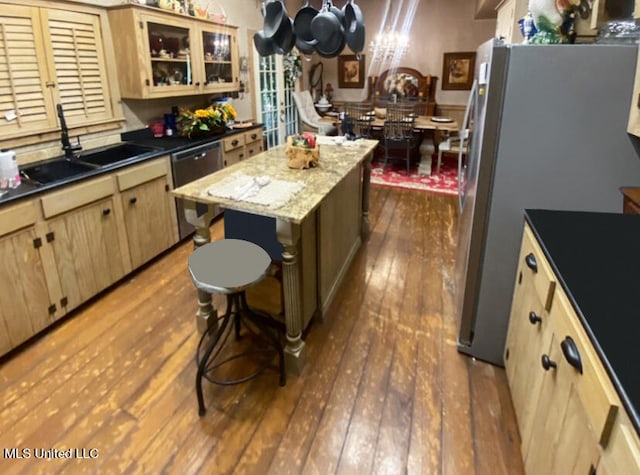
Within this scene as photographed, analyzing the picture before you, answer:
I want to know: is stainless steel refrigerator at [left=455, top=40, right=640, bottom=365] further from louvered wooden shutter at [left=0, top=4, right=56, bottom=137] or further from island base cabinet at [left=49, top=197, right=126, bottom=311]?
louvered wooden shutter at [left=0, top=4, right=56, bottom=137]

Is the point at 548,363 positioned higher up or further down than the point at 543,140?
further down

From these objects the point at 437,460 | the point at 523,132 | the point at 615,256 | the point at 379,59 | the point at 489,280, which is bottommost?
Result: the point at 437,460

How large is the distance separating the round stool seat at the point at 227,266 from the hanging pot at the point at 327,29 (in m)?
1.36

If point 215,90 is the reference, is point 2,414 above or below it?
below

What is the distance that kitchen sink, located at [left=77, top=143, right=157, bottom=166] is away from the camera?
304cm

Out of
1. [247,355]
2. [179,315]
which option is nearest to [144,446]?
[247,355]

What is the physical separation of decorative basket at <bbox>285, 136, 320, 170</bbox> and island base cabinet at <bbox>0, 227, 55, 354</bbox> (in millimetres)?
1506

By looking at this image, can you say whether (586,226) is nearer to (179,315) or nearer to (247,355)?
(247,355)

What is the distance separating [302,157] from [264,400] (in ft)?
4.65

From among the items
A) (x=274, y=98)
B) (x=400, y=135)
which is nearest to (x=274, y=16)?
(x=400, y=135)

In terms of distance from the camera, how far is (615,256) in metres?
1.28

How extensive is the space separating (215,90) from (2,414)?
327 centimetres

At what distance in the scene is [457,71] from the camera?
674 centimetres

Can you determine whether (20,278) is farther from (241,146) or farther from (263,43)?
(241,146)
